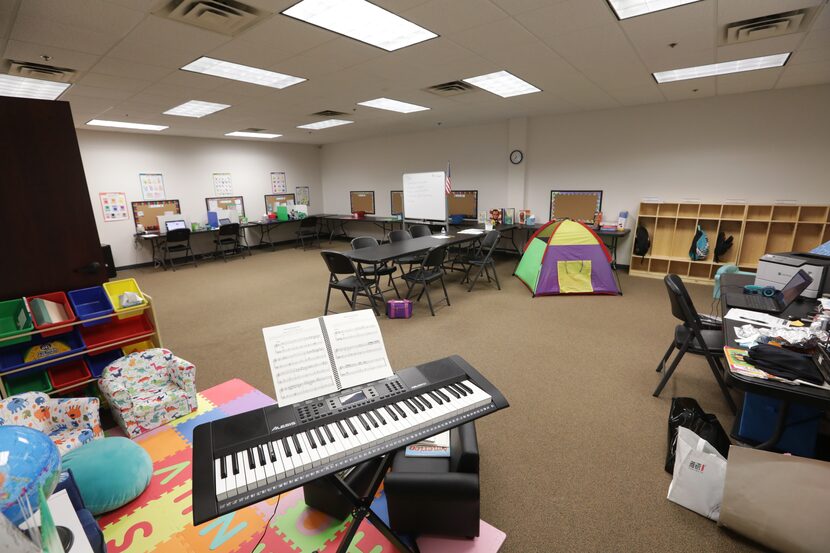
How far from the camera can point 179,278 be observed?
22.7 ft

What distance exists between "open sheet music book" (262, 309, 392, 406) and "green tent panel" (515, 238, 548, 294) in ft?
13.6

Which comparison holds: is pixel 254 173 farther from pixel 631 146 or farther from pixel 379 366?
pixel 379 366

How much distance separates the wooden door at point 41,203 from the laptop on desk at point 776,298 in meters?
4.60

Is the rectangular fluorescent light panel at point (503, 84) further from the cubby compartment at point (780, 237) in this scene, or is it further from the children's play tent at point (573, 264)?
the cubby compartment at point (780, 237)

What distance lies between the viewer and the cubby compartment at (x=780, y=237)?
205 inches

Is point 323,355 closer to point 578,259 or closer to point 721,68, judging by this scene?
point 578,259

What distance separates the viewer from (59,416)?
2.23 m

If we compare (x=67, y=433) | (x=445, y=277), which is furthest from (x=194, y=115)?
(x=67, y=433)

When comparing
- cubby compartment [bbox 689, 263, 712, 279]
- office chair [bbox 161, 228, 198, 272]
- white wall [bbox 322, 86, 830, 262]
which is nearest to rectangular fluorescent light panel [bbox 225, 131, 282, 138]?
office chair [bbox 161, 228, 198, 272]

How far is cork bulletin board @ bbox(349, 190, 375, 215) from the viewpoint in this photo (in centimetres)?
1006

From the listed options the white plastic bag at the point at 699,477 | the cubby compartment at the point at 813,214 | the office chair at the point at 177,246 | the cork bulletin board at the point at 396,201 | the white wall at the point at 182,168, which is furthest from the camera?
the cork bulletin board at the point at 396,201

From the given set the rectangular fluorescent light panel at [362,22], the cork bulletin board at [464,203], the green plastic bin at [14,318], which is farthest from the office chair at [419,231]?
the green plastic bin at [14,318]

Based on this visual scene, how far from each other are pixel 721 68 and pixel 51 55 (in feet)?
20.8

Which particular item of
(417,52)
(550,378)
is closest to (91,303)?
(417,52)
